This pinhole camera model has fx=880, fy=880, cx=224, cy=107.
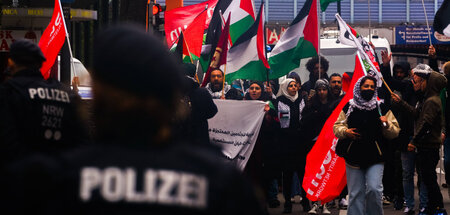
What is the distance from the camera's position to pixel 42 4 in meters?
28.2

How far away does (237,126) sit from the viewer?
10.9 meters

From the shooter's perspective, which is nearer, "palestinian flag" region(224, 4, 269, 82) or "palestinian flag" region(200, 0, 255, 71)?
"palestinian flag" region(224, 4, 269, 82)

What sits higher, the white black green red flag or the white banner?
the white black green red flag

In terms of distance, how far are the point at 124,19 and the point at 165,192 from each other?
11.6 metres

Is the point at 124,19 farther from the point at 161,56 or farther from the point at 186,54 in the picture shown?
the point at 161,56

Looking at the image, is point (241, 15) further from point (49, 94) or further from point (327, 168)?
point (49, 94)

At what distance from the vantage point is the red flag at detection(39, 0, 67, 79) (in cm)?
1077

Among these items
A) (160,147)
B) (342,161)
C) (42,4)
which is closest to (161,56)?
(160,147)

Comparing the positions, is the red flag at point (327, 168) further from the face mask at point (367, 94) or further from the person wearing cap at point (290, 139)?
the person wearing cap at point (290, 139)

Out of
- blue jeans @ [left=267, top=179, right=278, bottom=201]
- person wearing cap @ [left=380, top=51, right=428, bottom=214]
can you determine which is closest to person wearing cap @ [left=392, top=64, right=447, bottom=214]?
person wearing cap @ [left=380, top=51, right=428, bottom=214]

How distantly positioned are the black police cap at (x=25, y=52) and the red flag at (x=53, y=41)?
5198 millimetres

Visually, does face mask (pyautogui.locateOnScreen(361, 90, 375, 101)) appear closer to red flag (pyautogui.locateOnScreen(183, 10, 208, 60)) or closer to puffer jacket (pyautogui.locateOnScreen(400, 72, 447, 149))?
puffer jacket (pyautogui.locateOnScreen(400, 72, 447, 149))

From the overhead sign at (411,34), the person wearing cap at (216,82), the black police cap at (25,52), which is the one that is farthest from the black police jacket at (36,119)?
the overhead sign at (411,34)

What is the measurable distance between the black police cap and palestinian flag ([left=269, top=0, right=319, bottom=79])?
8.32m
